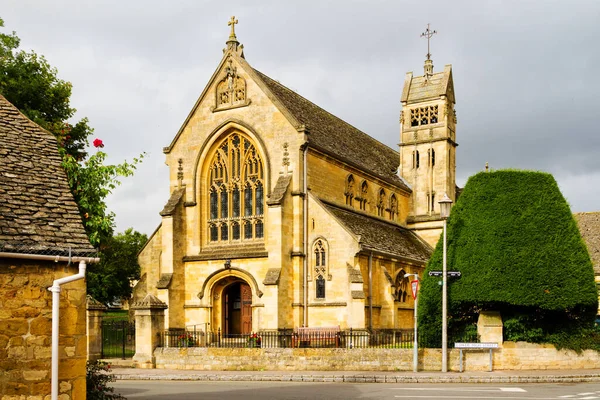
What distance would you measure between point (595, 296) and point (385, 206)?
1916 cm

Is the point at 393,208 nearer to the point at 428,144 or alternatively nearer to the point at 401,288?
the point at 428,144

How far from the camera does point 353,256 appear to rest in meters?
33.3

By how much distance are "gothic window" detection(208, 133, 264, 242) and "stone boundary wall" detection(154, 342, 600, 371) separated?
1081 centimetres

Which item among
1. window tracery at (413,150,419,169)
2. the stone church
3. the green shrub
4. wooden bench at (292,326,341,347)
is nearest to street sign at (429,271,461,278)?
wooden bench at (292,326,341,347)

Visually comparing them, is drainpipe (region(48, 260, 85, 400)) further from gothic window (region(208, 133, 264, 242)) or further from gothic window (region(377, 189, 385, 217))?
gothic window (region(377, 189, 385, 217))

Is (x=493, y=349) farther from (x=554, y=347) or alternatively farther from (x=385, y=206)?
(x=385, y=206)

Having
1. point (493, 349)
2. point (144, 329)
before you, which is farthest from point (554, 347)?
point (144, 329)

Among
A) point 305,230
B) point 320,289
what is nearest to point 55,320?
point 320,289

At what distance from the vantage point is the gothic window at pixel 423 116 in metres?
46.2

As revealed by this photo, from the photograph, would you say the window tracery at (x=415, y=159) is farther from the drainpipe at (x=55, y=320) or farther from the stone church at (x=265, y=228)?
the drainpipe at (x=55, y=320)

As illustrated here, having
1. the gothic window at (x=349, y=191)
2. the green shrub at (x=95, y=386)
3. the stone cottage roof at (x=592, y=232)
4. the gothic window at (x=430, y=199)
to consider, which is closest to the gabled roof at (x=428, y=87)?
the gothic window at (x=430, y=199)

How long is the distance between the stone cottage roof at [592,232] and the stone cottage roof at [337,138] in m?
15.3

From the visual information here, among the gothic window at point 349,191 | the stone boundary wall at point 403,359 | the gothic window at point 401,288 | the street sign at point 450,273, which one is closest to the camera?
the stone boundary wall at point 403,359

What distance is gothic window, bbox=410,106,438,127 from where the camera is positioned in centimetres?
4622
